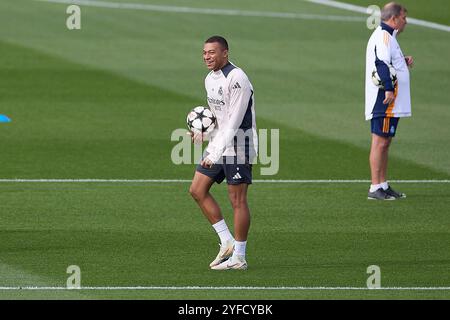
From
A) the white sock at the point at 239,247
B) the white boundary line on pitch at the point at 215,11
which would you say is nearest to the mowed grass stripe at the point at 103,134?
the white boundary line on pitch at the point at 215,11

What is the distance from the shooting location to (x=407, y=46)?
27.6 meters

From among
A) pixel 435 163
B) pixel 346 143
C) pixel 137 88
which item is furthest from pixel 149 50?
pixel 435 163

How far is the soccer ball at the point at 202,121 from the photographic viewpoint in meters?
12.6

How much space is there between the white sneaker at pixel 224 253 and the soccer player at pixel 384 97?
397 centimetres

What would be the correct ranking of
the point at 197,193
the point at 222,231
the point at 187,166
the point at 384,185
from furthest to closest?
1. the point at 187,166
2. the point at 384,185
3. the point at 222,231
4. the point at 197,193

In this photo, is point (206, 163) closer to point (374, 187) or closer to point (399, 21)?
point (374, 187)

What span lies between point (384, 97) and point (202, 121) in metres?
4.35

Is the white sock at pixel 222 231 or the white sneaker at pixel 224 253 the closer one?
the white sneaker at pixel 224 253

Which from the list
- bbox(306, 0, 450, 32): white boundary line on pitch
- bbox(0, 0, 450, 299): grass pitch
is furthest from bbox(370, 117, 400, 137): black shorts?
bbox(306, 0, 450, 32): white boundary line on pitch

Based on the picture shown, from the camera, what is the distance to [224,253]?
12695 mm

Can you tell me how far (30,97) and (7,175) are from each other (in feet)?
19.7

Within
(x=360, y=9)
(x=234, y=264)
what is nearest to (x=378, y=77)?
(x=234, y=264)

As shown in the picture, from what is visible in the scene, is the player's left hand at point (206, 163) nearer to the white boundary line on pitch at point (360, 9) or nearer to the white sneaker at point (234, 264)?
the white sneaker at point (234, 264)

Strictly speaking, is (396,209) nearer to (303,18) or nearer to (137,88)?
(137,88)
